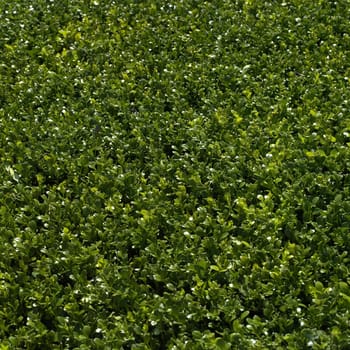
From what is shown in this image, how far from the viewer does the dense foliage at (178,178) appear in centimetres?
330

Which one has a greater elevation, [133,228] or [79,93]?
[79,93]

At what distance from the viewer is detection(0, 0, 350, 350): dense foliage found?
130 inches

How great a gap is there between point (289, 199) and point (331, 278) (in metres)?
0.62

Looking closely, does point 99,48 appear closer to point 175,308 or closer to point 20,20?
point 20,20

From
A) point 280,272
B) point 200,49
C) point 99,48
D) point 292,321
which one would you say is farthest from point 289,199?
point 99,48

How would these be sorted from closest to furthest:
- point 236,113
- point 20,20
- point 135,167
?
point 135,167 < point 236,113 < point 20,20

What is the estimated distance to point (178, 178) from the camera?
13.5 ft

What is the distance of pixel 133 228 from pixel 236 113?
4.11 ft

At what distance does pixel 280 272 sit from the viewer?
336 cm

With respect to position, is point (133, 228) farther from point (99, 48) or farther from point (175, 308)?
point (99, 48)

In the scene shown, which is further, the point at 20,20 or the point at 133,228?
the point at 20,20

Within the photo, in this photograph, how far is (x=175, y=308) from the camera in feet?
10.7

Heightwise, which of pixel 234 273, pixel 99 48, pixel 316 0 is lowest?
pixel 234 273

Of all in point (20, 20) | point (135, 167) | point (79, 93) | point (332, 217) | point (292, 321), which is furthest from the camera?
point (20, 20)
